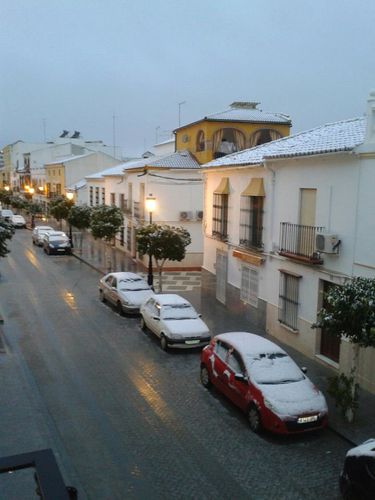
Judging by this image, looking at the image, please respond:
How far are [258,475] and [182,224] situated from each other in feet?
74.9

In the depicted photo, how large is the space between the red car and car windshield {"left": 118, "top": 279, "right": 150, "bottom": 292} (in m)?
8.47

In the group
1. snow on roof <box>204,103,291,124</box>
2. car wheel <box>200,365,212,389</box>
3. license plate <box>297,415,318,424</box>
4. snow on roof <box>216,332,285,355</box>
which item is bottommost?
car wheel <box>200,365,212,389</box>

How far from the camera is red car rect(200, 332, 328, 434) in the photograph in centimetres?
1075

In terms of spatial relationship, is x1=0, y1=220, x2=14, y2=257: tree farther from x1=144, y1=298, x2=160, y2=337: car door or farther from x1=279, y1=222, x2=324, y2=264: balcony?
x1=279, y1=222, x2=324, y2=264: balcony

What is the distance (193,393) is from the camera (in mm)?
13234

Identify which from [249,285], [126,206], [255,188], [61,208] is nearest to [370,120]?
[255,188]

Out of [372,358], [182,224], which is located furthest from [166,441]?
[182,224]

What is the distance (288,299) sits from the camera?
17.1 m

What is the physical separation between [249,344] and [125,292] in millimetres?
9372

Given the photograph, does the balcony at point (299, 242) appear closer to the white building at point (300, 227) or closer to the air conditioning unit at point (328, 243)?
the white building at point (300, 227)

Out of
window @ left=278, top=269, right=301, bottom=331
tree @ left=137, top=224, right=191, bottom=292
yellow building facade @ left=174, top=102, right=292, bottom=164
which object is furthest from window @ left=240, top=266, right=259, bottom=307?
yellow building facade @ left=174, top=102, right=292, bottom=164

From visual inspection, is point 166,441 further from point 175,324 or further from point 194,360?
point 175,324

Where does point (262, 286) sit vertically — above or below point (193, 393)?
above

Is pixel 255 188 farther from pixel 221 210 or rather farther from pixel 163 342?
pixel 163 342
